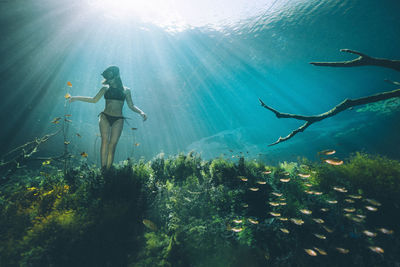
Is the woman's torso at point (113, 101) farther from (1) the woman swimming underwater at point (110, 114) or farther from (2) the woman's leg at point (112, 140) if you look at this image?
(2) the woman's leg at point (112, 140)

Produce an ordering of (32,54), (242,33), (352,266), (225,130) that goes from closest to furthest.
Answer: (352,266) < (32,54) < (242,33) < (225,130)

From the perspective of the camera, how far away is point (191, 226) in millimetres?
2395

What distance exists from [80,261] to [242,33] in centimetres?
2268

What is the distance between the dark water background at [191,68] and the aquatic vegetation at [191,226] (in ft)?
7.85

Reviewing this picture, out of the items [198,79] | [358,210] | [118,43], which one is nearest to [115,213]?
[358,210]

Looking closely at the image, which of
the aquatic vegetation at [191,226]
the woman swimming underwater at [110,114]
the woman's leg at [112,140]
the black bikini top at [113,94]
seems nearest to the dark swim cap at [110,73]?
the woman swimming underwater at [110,114]

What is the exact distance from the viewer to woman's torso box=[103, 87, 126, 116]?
4012 millimetres

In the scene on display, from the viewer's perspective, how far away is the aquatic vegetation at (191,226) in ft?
6.54

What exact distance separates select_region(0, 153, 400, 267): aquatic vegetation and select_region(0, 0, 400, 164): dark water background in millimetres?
2392

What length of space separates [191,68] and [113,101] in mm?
23214

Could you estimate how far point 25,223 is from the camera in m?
2.37

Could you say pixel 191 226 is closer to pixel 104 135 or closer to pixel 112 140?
pixel 112 140

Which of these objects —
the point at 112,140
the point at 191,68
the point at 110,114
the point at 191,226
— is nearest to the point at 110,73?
the point at 110,114

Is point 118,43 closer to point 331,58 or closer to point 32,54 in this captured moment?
point 32,54
